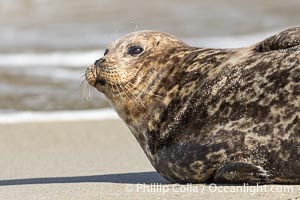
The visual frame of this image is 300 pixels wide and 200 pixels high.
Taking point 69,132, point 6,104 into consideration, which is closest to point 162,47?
point 69,132

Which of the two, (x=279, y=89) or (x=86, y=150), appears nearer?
(x=279, y=89)

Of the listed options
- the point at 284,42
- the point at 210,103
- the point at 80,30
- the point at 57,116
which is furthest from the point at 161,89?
the point at 80,30

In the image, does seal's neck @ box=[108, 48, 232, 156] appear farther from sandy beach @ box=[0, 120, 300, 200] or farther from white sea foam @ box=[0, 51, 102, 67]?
white sea foam @ box=[0, 51, 102, 67]

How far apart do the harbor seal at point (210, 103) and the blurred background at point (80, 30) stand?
4330 mm

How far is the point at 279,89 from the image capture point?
17.0 ft

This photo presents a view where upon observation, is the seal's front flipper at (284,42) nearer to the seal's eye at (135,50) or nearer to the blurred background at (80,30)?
the seal's eye at (135,50)

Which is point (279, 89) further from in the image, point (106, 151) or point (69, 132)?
point (69, 132)

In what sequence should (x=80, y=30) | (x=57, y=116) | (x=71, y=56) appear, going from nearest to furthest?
(x=57, y=116) → (x=71, y=56) → (x=80, y=30)

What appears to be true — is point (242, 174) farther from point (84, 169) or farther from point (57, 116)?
point (57, 116)

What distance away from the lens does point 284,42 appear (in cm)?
551

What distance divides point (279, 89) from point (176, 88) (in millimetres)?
799

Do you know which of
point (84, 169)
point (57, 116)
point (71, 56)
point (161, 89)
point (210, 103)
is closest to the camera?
point (210, 103)

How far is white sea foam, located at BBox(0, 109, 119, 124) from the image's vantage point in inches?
385

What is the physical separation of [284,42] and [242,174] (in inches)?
34.6
